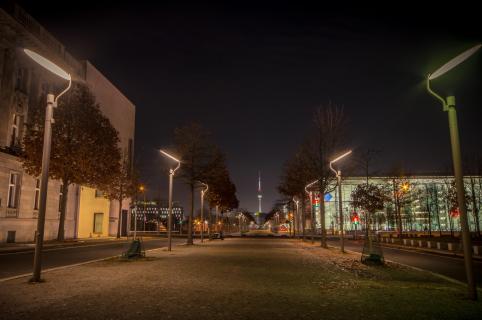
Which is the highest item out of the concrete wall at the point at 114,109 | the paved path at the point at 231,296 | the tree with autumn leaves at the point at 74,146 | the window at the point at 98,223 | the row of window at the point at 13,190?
the concrete wall at the point at 114,109

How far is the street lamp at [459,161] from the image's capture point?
10000 mm

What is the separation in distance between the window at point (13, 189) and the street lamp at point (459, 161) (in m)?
36.5

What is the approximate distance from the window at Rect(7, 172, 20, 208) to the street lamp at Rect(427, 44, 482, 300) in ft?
120

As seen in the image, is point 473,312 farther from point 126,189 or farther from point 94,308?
point 126,189

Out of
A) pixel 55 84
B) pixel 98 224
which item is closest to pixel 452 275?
pixel 55 84

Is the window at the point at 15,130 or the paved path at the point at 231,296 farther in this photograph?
the window at the point at 15,130

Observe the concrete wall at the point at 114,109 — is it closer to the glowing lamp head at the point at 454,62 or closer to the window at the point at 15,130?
the window at the point at 15,130

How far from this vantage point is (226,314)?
7.88 m

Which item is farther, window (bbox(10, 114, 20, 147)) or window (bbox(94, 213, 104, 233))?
window (bbox(94, 213, 104, 233))

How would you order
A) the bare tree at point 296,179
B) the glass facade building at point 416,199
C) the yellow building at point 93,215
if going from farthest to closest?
the yellow building at point 93,215
the glass facade building at point 416,199
the bare tree at point 296,179

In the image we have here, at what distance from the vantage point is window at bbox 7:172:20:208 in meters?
36.4

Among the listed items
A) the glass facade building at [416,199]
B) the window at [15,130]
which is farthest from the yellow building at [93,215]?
the glass facade building at [416,199]

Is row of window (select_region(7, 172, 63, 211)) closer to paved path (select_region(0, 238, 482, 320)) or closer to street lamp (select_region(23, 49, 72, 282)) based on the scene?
paved path (select_region(0, 238, 482, 320))

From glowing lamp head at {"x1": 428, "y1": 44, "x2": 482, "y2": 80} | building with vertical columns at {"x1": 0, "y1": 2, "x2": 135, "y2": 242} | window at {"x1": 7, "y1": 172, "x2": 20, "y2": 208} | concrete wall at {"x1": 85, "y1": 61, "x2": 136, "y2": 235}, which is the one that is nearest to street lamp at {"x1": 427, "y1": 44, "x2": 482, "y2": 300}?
glowing lamp head at {"x1": 428, "y1": 44, "x2": 482, "y2": 80}
